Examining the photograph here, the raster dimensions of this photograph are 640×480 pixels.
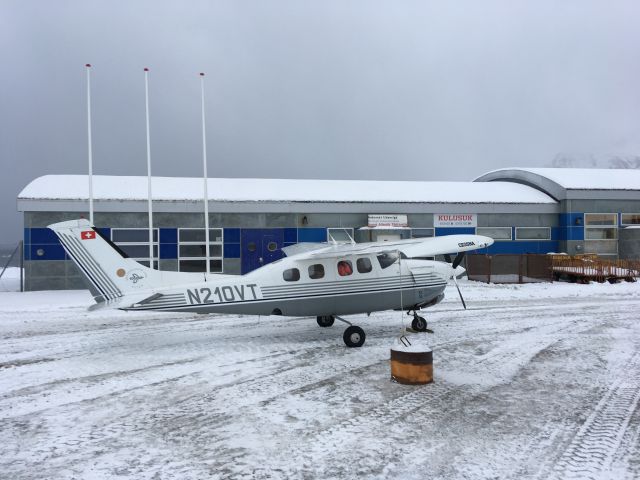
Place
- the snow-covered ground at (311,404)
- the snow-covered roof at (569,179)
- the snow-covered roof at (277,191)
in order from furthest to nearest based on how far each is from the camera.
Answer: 1. the snow-covered roof at (569,179)
2. the snow-covered roof at (277,191)
3. the snow-covered ground at (311,404)

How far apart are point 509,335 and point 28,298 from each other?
20165 millimetres

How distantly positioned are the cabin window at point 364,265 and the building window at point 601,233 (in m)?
23.7

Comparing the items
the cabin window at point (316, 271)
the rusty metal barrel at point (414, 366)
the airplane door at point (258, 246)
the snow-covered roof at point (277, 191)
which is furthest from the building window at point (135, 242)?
the rusty metal barrel at point (414, 366)

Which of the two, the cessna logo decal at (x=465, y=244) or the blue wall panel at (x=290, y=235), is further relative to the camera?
the blue wall panel at (x=290, y=235)

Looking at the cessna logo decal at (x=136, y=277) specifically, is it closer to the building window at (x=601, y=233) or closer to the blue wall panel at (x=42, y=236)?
the blue wall panel at (x=42, y=236)

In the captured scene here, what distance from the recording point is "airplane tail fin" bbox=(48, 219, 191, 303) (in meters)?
10.2

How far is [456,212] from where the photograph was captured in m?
28.1

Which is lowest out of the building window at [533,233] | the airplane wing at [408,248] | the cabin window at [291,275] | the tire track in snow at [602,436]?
the tire track in snow at [602,436]

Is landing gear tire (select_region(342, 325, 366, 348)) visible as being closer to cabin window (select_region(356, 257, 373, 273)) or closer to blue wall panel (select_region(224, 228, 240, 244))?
cabin window (select_region(356, 257, 373, 273))

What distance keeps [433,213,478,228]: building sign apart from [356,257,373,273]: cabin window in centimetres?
1733

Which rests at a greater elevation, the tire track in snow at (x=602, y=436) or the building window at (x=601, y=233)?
the building window at (x=601, y=233)

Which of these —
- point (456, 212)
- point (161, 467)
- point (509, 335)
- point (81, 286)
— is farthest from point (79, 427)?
point (456, 212)

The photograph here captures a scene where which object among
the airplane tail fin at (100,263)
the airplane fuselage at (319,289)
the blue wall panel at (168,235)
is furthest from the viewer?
the blue wall panel at (168,235)

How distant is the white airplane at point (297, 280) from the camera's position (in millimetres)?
10328
